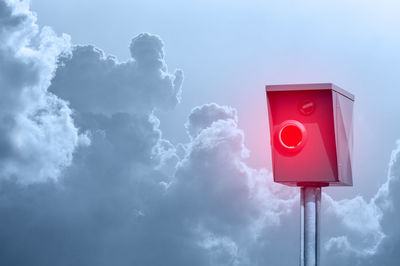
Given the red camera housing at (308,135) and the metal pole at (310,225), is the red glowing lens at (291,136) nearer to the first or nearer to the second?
the red camera housing at (308,135)

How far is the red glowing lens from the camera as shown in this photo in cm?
363

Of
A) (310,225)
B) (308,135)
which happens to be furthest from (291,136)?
(310,225)

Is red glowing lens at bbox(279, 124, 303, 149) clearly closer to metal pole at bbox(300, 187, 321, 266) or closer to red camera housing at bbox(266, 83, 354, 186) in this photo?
red camera housing at bbox(266, 83, 354, 186)

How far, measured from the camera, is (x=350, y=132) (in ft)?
13.1

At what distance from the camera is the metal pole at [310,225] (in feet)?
12.3

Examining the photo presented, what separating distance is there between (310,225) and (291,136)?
714mm

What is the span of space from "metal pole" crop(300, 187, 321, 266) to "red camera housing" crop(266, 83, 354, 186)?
0.15 m

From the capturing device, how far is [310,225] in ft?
12.5

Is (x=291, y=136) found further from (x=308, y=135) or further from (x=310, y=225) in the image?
(x=310, y=225)

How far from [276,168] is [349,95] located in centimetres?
88

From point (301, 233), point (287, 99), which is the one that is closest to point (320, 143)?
point (287, 99)

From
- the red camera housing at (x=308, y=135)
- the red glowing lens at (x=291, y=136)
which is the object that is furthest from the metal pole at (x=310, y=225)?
the red glowing lens at (x=291, y=136)

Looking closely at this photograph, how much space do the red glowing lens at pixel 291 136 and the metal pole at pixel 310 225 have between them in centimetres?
39

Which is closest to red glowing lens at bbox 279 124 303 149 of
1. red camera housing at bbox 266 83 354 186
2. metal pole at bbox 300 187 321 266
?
red camera housing at bbox 266 83 354 186
